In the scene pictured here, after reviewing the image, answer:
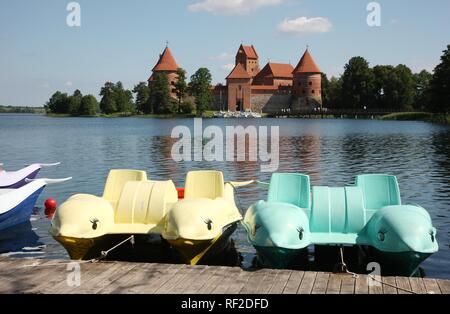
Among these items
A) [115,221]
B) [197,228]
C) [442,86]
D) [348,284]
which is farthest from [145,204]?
[442,86]

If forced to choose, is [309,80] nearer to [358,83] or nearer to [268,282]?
[358,83]

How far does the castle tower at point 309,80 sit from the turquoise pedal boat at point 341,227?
378 ft

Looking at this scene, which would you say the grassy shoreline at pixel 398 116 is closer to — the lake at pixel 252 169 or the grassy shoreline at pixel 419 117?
the grassy shoreline at pixel 419 117

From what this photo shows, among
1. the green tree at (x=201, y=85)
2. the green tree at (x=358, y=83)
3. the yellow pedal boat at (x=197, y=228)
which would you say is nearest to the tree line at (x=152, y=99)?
the green tree at (x=201, y=85)

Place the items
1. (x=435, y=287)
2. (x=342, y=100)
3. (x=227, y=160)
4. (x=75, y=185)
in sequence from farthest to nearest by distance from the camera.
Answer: (x=342, y=100) → (x=227, y=160) → (x=75, y=185) → (x=435, y=287)

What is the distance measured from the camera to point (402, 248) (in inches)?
293

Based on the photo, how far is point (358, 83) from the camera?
109 meters

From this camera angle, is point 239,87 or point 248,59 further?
point 248,59

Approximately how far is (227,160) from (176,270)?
22.6 metres

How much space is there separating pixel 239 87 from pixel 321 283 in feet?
401

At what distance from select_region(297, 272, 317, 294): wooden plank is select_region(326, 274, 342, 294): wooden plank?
208 millimetres

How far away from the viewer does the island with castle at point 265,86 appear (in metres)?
122
